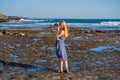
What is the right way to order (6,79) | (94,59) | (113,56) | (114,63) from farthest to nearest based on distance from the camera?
1. (113,56)
2. (94,59)
3. (114,63)
4. (6,79)

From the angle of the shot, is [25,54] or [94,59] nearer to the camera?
[94,59]

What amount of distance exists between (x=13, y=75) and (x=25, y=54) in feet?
21.3

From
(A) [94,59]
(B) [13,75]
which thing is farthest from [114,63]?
(B) [13,75]

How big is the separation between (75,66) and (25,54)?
17.1ft

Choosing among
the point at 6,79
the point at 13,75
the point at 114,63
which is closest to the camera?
the point at 6,79

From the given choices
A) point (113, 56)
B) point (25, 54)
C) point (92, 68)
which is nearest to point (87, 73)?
point (92, 68)

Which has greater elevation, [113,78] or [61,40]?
[61,40]

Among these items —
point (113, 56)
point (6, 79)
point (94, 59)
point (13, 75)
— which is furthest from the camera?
point (113, 56)

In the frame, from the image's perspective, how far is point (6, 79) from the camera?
39.9 feet

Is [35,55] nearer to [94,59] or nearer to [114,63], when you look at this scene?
[94,59]

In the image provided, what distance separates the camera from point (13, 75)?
12.9 meters

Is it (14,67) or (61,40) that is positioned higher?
(61,40)

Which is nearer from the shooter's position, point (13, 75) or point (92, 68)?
point (13, 75)

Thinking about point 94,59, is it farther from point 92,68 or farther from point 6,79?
point 6,79
